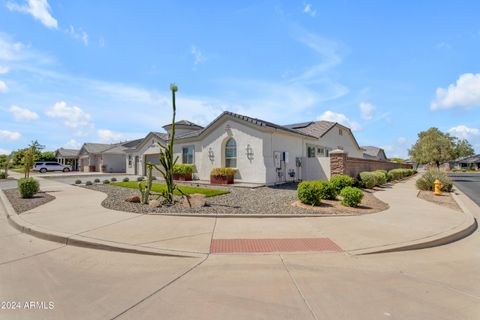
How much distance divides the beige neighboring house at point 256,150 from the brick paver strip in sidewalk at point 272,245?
993 centimetres

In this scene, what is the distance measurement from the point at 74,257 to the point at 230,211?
456 cm

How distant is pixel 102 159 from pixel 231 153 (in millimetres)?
29453

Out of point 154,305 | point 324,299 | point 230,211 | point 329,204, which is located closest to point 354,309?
point 324,299

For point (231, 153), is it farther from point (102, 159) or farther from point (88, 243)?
point (102, 159)

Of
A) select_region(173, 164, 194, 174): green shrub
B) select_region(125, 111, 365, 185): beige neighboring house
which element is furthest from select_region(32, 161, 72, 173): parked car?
select_region(173, 164, 194, 174): green shrub

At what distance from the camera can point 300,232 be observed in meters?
6.06

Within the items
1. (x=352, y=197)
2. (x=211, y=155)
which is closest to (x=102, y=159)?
(x=211, y=155)

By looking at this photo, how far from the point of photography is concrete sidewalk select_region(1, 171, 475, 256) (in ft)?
16.9

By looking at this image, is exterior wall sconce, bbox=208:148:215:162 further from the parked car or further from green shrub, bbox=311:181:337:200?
the parked car

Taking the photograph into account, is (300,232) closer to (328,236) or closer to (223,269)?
(328,236)

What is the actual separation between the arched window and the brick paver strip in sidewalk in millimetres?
11693

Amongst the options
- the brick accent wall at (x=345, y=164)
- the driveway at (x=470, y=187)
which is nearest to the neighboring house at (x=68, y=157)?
the brick accent wall at (x=345, y=164)

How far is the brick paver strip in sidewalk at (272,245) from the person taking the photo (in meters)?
4.94

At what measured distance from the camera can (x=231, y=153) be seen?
17.3 meters
